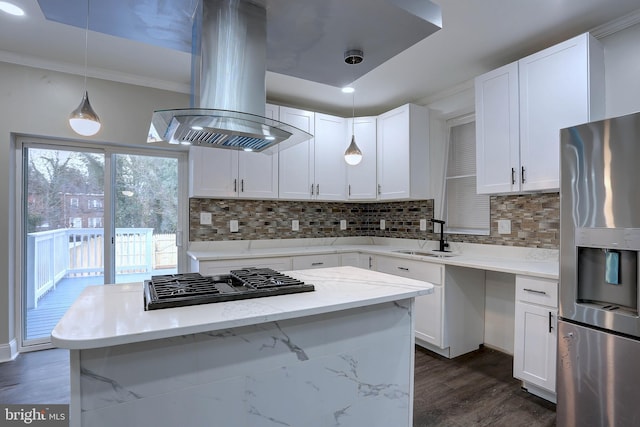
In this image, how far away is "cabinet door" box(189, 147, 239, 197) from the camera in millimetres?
3119

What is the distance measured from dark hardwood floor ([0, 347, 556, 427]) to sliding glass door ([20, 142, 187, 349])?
503 millimetres

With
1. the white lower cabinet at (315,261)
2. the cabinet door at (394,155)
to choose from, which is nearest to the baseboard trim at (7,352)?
the white lower cabinet at (315,261)

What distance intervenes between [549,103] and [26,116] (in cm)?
413

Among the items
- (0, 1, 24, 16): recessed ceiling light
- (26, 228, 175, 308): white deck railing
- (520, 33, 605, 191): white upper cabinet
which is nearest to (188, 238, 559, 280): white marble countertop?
(26, 228, 175, 308): white deck railing

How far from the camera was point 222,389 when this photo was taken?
3.84 ft

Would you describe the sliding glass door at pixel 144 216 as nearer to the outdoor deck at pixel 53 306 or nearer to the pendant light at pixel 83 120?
the outdoor deck at pixel 53 306

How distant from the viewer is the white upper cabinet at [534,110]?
2170 millimetres

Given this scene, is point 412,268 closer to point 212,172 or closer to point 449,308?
point 449,308

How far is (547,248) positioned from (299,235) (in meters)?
2.45

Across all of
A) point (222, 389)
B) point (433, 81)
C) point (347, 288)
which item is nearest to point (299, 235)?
point (433, 81)

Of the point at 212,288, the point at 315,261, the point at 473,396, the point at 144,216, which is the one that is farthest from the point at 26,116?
the point at 473,396

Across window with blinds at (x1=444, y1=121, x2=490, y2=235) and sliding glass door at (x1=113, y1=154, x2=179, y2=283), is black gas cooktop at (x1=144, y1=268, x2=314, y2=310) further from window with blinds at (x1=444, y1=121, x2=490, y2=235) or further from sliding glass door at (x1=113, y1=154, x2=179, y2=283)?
window with blinds at (x1=444, y1=121, x2=490, y2=235)

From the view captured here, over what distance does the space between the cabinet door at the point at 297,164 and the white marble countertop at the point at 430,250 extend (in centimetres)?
64

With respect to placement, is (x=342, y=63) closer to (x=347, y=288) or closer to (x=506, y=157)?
(x=347, y=288)
